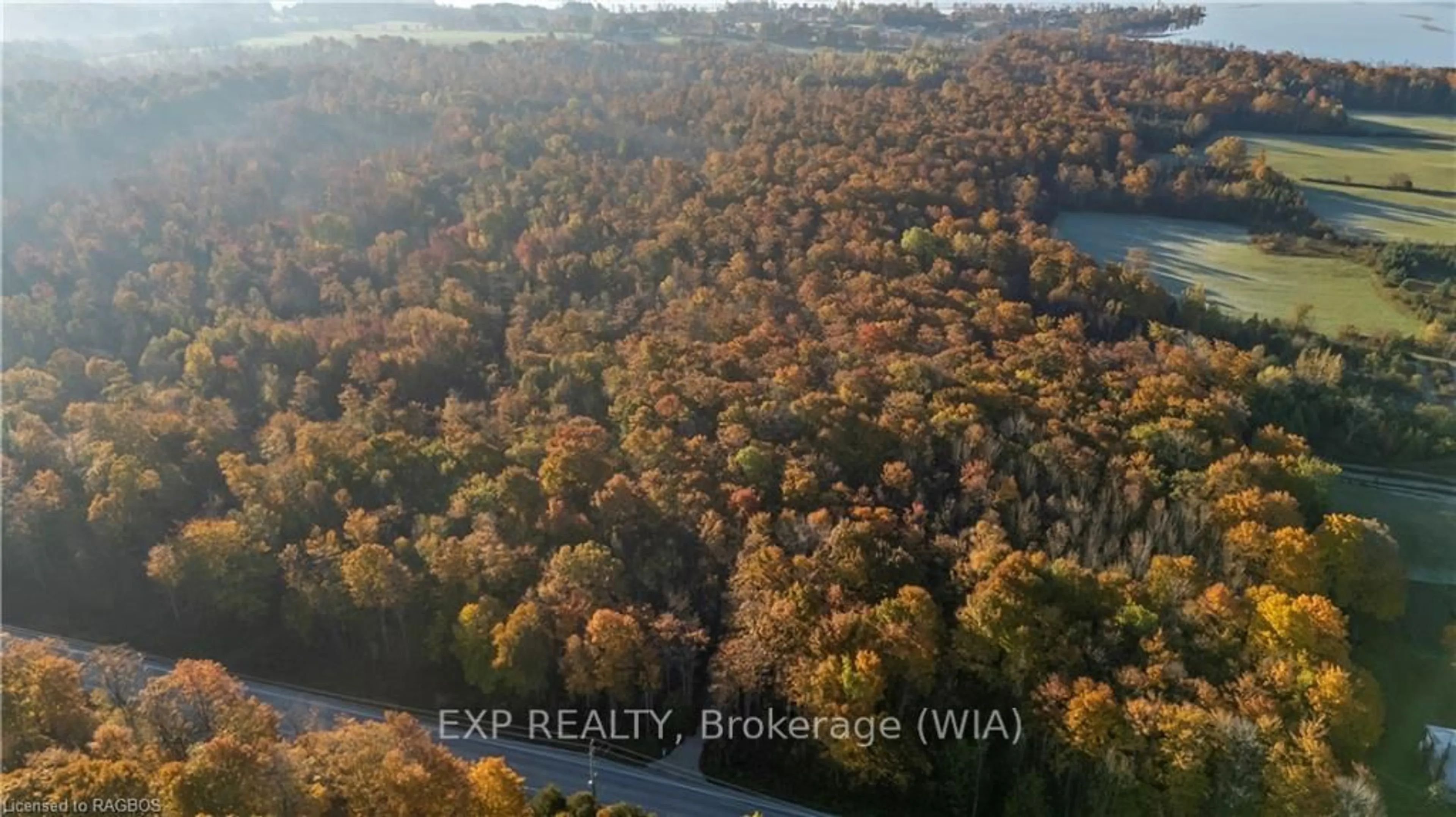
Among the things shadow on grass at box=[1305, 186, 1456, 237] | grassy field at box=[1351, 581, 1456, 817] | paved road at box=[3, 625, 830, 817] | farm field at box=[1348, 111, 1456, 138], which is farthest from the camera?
farm field at box=[1348, 111, 1456, 138]

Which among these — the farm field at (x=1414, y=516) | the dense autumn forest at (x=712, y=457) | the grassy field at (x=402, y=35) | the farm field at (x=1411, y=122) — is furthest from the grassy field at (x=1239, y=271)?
the grassy field at (x=402, y=35)

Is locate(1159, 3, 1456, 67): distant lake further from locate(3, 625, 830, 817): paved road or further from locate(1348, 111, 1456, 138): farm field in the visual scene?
locate(3, 625, 830, 817): paved road

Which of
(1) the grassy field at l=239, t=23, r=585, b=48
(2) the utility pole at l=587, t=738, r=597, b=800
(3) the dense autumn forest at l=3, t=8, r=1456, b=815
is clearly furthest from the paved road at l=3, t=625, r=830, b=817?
(1) the grassy field at l=239, t=23, r=585, b=48

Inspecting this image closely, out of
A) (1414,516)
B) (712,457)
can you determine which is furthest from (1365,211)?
(712,457)

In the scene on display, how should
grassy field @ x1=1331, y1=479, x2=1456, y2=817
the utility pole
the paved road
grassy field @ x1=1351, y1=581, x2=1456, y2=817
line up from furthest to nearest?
the utility pole < the paved road < grassy field @ x1=1331, y1=479, x2=1456, y2=817 < grassy field @ x1=1351, y1=581, x2=1456, y2=817

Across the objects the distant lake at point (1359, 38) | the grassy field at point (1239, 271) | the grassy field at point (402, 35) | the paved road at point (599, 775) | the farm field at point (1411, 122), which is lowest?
the paved road at point (599, 775)

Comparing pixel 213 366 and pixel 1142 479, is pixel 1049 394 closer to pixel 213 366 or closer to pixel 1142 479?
pixel 1142 479

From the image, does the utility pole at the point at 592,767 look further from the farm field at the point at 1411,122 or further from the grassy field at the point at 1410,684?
the farm field at the point at 1411,122
